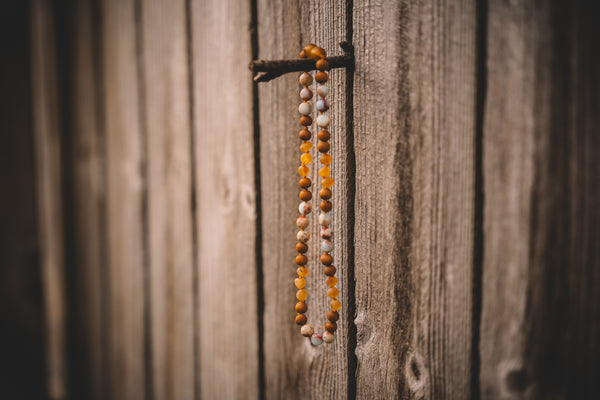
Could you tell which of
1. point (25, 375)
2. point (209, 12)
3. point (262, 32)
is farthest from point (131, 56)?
point (25, 375)

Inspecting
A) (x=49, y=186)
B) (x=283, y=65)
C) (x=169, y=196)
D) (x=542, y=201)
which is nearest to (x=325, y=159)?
(x=283, y=65)

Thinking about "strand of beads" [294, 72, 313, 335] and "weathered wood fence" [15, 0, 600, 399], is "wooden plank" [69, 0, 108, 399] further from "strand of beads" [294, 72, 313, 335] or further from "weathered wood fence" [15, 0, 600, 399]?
"strand of beads" [294, 72, 313, 335]

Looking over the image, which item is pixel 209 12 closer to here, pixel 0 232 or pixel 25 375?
pixel 0 232

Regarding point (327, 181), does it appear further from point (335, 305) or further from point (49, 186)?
point (49, 186)

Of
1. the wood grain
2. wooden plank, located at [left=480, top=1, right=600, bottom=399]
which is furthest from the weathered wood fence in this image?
the wood grain

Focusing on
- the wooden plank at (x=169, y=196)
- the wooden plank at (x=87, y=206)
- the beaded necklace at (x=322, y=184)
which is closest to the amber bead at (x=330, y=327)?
the beaded necklace at (x=322, y=184)
